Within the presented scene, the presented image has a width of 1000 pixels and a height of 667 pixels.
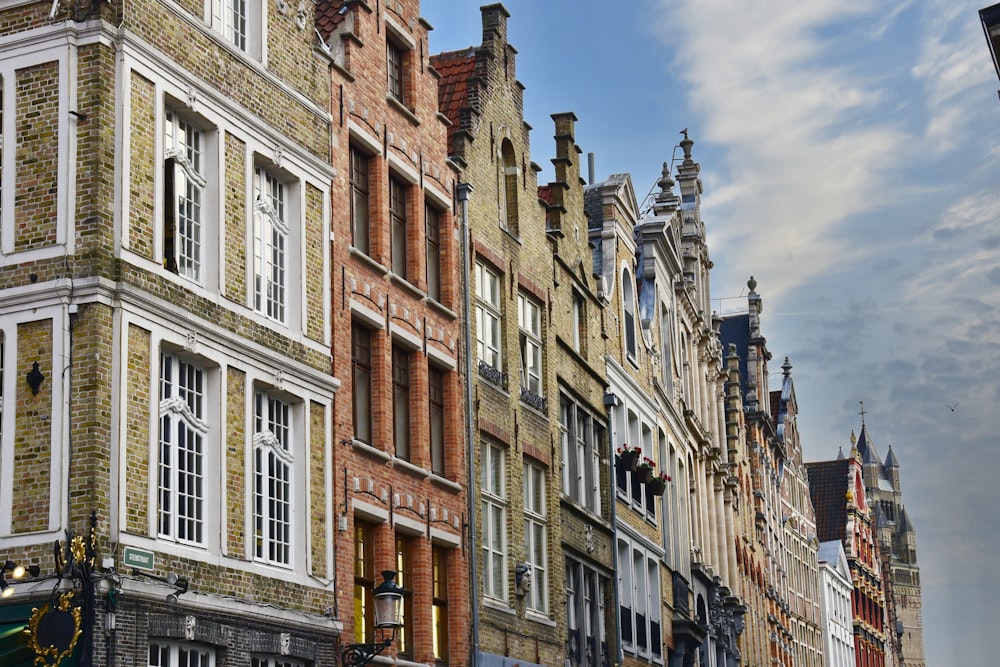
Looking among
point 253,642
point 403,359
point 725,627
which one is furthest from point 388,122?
point 725,627

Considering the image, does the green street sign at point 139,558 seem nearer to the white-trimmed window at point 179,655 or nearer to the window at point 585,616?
the white-trimmed window at point 179,655

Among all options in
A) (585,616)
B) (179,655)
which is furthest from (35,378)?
(585,616)

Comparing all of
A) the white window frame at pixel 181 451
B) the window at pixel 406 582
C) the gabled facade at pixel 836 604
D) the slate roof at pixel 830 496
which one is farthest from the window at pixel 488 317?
the slate roof at pixel 830 496

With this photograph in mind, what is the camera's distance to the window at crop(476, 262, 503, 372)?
28422mm

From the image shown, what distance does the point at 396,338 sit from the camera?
81.3ft

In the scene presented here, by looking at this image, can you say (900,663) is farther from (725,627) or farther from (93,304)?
(93,304)

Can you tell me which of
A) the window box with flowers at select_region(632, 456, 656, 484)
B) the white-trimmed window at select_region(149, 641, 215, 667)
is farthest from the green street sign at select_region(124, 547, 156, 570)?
the window box with flowers at select_region(632, 456, 656, 484)

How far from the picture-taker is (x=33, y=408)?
17.1 meters

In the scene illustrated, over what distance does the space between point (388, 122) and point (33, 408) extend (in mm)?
9473

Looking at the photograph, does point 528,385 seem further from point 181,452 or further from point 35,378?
point 35,378

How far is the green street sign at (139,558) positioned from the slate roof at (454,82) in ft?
41.8

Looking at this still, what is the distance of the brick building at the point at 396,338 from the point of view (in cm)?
2292

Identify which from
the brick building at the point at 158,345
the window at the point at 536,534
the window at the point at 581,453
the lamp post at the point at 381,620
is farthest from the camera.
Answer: the window at the point at 581,453

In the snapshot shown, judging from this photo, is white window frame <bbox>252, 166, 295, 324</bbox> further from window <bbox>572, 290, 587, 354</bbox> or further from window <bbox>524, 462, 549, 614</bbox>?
window <bbox>572, 290, 587, 354</bbox>
